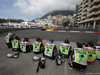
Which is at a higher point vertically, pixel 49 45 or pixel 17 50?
pixel 49 45

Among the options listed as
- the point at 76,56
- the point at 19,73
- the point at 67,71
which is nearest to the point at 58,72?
the point at 67,71

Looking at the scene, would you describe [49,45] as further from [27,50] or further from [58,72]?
[27,50]

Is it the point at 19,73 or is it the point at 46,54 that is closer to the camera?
the point at 19,73

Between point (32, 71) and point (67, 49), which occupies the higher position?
point (67, 49)

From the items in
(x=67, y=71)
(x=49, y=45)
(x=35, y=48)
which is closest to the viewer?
(x=67, y=71)

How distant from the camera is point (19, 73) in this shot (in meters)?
2.13

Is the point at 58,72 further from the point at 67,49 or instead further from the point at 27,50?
the point at 27,50

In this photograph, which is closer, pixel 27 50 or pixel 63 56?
pixel 63 56

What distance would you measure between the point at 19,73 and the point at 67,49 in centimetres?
241

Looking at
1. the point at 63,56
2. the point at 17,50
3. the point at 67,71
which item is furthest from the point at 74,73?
the point at 17,50

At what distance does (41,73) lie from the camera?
2143mm

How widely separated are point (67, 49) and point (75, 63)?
0.91 metres

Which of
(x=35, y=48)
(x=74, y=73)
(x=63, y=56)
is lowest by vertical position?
(x=74, y=73)

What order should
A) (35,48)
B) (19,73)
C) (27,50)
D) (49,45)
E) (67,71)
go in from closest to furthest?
(19,73)
(67,71)
(49,45)
(35,48)
(27,50)
